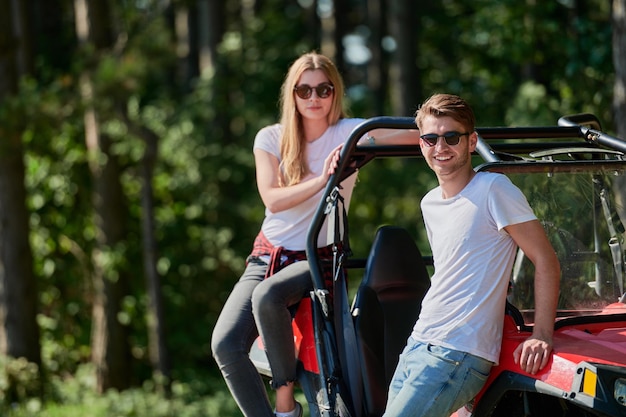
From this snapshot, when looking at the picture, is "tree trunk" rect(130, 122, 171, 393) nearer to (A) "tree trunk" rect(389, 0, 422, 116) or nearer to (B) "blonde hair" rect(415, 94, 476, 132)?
(A) "tree trunk" rect(389, 0, 422, 116)

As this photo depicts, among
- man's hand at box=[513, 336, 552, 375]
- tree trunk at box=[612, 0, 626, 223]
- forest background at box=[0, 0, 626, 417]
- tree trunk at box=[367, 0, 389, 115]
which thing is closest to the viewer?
man's hand at box=[513, 336, 552, 375]

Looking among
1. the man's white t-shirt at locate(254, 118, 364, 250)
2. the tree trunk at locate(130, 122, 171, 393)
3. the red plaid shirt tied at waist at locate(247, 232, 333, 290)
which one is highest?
the man's white t-shirt at locate(254, 118, 364, 250)

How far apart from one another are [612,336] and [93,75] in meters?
9.59

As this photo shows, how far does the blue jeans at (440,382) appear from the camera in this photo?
11.9ft

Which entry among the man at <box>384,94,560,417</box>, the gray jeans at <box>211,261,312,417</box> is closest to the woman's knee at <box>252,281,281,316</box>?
the gray jeans at <box>211,261,312,417</box>

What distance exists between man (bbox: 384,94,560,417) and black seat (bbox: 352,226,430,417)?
0.79 m

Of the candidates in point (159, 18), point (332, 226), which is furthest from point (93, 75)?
point (332, 226)

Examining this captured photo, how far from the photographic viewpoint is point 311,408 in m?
4.77

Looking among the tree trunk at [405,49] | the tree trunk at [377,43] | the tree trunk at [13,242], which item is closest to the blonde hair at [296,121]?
the tree trunk at [13,242]

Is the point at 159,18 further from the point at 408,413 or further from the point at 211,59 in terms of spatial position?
the point at 408,413

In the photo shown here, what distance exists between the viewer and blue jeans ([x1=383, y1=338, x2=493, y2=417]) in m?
3.61

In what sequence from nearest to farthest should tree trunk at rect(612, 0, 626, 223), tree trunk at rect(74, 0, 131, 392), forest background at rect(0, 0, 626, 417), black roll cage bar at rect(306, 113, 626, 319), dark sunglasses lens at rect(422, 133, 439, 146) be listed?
dark sunglasses lens at rect(422, 133, 439, 146) → black roll cage bar at rect(306, 113, 626, 319) → tree trunk at rect(612, 0, 626, 223) → forest background at rect(0, 0, 626, 417) → tree trunk at rect(74, 0, 131, 392)

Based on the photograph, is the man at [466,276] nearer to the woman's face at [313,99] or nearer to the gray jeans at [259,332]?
the gray jeans at [259,332]

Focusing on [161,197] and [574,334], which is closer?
[574,334]
